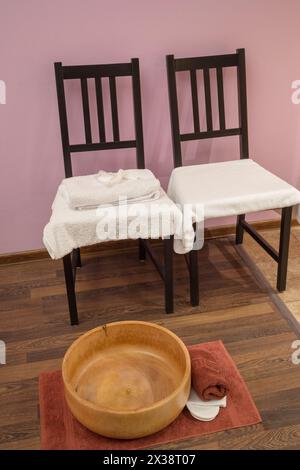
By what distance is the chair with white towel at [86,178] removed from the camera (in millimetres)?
1732

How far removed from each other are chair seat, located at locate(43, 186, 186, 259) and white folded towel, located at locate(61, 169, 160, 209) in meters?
0.03

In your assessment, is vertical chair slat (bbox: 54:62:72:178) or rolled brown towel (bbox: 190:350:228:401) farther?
vertical chair slat (bbox: 54:62:72:178)

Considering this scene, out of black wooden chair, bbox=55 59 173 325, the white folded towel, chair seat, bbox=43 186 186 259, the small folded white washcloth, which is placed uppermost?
black wooden chair, bbox=55 59 173 325

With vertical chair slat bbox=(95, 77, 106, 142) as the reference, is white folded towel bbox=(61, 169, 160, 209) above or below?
below

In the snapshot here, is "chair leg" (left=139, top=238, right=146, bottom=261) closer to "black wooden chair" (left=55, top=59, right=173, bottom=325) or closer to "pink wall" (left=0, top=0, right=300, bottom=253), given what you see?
"black wooden chair" (left=55, top=59, right=173, bottom=325)

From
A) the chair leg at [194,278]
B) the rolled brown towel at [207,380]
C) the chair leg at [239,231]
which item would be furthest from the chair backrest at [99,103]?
the rolled brown towel at [207,380]

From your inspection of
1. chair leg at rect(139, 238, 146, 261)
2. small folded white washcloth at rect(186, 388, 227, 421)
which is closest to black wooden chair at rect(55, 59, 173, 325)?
chair leg at rect(139, 238, 146, 261)

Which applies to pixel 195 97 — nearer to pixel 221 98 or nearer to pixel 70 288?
pixel 221 98

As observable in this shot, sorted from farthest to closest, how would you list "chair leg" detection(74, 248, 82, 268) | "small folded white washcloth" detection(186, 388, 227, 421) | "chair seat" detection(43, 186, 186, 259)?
"chair leg" detection(74, 248, 82, 268)
"chair seat" detection(43, 186, 186, 259)
"small folded white washcloth" detection(186, 388, 227, 421)

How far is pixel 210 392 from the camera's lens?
1.49m

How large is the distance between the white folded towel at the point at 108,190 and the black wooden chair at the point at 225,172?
19 cm

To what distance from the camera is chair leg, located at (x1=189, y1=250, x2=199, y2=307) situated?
192cm

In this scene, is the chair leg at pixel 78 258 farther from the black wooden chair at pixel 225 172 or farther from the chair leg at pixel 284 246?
the chair leg at pixel 284 246
